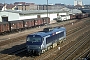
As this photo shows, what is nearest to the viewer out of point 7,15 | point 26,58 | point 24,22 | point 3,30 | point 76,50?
point 26,58

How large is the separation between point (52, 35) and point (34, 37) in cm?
375

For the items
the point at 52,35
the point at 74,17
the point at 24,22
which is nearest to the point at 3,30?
the point at 24,22

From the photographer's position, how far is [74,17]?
313 feet

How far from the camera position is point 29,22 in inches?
2109

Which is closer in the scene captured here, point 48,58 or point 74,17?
point 48,58

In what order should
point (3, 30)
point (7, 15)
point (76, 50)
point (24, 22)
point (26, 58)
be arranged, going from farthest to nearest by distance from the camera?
1. point (7, 15)
2. point (24, 22)
3. point (3, 30)
4. point (76, 50)
5. point (26, 58)

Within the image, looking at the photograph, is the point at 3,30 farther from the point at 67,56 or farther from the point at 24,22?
the point at 67,56

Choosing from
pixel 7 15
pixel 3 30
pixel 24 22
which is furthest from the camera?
pixel 7 15

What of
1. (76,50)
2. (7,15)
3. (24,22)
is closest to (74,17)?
(7,15)

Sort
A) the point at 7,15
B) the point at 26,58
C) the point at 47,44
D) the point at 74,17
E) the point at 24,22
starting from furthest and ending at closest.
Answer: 1. the point at 74,17
2. the point at 7,15
3. the point at 24,22
4. the point at 47,44
5. the point at 26,58

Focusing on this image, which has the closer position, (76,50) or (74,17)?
(76,50)

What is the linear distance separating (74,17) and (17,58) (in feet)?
246

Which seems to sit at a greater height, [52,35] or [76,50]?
[52,35]

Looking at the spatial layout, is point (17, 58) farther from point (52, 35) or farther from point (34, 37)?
point (52, 35)
